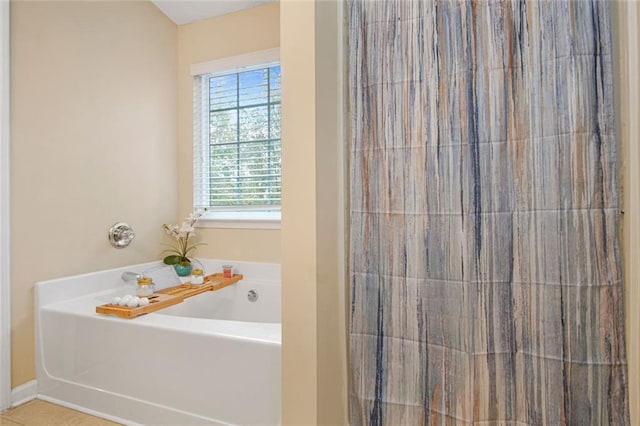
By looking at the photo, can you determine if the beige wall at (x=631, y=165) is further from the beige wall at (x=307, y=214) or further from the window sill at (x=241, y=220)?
the window sill at (x=241, y=220)

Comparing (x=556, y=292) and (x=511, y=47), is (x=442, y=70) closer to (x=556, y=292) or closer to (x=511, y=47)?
(x=511, y=47)

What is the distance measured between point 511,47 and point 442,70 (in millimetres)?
219

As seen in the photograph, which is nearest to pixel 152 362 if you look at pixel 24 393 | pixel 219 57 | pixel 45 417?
pixel 45 417

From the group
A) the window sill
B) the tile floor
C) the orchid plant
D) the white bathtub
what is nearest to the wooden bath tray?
the white bathtub

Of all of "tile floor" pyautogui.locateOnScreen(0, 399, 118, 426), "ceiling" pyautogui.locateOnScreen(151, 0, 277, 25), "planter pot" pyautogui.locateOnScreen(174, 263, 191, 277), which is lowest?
"tile floor" pyautogui.locateOnScreen(0, 399, 118, 426)

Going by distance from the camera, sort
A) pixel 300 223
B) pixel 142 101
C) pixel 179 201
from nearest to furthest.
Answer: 1. pixel 300 223
2. pixel 142 101
3. pixel 179 201

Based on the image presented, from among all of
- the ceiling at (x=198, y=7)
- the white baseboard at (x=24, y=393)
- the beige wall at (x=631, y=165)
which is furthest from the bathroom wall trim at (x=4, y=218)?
the beige wall at (x=631, y=165)

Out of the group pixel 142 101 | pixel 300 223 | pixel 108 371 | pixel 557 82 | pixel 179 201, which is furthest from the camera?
pixel 179 201

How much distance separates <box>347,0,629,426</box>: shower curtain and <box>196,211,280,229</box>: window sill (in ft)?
4.79

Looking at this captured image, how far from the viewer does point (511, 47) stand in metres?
1.18

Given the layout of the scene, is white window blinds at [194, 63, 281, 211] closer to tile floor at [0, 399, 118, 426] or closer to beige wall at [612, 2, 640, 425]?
tile floor at [0, 399, 118, 426]

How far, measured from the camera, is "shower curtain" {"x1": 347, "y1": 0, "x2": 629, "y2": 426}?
42.9 inches

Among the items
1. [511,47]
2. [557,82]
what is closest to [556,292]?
[557,82]

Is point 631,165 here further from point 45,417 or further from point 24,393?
point 24,393
